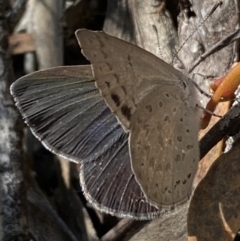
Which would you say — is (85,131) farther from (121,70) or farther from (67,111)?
(121,70)

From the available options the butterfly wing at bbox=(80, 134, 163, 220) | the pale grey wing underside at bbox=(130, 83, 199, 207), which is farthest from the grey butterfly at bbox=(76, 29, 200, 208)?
the butterfly wing at bbox=(80, 134, 163, 220)

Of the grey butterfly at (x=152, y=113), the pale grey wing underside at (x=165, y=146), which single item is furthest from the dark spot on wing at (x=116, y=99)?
the pale grey wing underside at (x=165, y=146)

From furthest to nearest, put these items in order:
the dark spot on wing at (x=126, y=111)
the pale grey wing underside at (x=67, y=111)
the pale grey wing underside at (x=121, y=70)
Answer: the pale grey wing underside at (x=67, y=111)
the dark spot on wing at (x=126, y=111)
the pale grey wing underside at (x=121, y=70)

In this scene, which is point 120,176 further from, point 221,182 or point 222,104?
point 222,104

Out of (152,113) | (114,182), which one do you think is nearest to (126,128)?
(152,113)

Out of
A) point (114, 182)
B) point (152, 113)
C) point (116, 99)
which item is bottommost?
point (114, 182)

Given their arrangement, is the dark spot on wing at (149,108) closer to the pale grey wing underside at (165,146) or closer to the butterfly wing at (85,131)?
the pale grey wing underside at (165,146)

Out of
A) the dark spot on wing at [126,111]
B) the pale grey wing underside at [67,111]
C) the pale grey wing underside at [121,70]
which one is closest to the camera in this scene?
the pale grey wing underside at [121,70]

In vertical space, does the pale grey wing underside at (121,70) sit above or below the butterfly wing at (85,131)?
above
